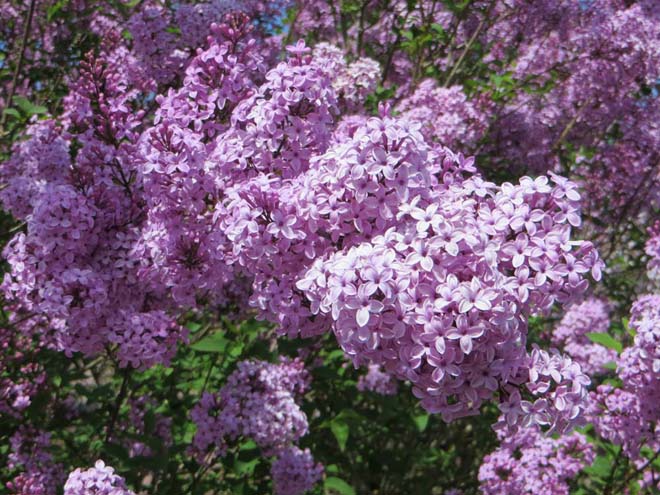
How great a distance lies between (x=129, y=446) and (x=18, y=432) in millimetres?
839

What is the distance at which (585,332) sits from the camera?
23.6 feet

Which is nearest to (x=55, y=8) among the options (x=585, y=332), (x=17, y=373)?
(x=17, y=373)

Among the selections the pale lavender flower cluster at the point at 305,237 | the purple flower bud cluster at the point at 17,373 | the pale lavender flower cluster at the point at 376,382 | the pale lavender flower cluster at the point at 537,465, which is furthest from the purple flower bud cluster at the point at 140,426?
the pale lavender flower cluster at the point at 537,465

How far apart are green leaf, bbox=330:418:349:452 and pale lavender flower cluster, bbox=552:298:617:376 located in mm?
3153

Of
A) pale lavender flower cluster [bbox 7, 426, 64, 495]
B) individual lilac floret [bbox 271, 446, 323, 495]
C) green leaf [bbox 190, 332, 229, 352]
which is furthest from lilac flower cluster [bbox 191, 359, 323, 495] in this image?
pale lavender flower cluster [bbox 7, 426, 64, 495]

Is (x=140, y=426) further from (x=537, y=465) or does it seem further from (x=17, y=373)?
(x=537, y=465)

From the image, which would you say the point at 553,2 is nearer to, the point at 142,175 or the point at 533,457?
the point at 533,457

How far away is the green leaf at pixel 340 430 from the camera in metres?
4.68

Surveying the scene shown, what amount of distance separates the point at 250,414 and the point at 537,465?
6.81 ft

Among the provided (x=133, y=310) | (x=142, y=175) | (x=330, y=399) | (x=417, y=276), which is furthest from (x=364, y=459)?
(x=417, y=276)

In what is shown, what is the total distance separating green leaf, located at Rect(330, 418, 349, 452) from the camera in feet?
15.4

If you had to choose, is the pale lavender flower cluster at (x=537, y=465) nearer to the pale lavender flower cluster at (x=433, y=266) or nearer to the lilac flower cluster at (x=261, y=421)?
the lilac flower cluster at (x=261, y=421)

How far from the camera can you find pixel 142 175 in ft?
10.1

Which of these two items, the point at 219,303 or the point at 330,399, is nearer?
the point at 219,303
